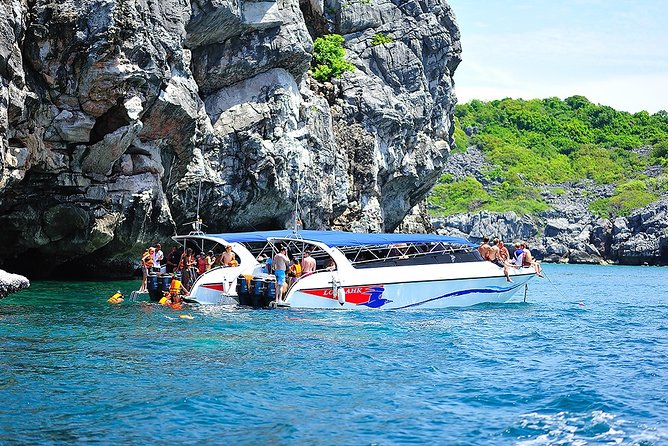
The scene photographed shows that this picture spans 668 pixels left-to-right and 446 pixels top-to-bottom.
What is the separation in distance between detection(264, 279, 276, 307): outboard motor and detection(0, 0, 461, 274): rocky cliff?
797 centimetres

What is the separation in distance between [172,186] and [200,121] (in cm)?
309

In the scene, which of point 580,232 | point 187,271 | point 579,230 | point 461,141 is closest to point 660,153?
point 461,141

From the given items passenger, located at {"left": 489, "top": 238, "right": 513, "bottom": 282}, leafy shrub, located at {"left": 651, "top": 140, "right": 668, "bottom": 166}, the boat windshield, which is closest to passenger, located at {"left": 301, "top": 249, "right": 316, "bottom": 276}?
the boat windshield

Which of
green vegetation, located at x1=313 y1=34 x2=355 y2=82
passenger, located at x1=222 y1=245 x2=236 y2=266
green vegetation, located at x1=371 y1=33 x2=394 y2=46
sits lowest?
passenger, located at x1=222 y1=245 x2=236 y2=266

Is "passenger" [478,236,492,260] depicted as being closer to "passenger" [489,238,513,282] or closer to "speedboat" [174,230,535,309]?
"passenger" [489,238,513,282]

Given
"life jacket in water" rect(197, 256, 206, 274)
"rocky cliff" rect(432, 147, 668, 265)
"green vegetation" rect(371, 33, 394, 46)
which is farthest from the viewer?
"rocky cliff" rect(432, 147, 668, 265)

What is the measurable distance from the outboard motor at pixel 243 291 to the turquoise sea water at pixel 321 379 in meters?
1.39

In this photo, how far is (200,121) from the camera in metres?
31.4

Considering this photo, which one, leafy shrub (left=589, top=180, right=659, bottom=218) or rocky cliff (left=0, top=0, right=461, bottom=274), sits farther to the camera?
leafy shrub (left=589, top=180, right=659, bottom=218)

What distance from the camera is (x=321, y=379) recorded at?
1194 cm

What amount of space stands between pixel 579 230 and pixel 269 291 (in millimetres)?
85376

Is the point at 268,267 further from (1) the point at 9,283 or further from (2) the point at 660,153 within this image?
(2) the point at 660,153

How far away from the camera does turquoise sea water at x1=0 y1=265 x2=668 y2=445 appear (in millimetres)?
9234

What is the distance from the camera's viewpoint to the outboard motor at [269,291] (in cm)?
2112
